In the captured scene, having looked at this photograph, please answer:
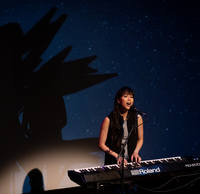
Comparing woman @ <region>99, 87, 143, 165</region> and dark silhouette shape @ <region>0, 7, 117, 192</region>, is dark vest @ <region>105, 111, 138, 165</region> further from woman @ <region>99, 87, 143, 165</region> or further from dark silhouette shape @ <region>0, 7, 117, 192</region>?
dark silhouette shape @ <region>0, 7, 117, 192</region>

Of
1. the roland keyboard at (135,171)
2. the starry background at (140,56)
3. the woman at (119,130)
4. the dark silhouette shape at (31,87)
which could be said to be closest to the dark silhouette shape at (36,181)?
the dark silhouette shape at (31,87)

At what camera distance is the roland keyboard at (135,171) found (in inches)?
89.0

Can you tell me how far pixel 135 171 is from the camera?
2.40 meters

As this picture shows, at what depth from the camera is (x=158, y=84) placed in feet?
15.7

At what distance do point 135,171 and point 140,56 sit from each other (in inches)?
109

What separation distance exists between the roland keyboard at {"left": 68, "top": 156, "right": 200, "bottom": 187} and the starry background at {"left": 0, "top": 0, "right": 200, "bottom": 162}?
196cm

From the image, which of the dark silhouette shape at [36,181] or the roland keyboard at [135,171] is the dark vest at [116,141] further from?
the dark silhouette shape at [36,181]

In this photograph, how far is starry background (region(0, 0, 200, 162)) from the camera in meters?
4.36

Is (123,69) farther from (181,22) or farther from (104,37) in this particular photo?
(181,22)

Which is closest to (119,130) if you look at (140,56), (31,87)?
(31,87)

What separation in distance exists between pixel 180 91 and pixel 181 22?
1.34 m

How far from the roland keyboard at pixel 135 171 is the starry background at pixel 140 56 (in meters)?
1.96

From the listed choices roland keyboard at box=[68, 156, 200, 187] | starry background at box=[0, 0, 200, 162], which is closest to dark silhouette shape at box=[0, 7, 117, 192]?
starry background at box=[0, 0, 200, 162]

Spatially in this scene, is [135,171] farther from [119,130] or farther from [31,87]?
[31,87]
